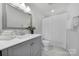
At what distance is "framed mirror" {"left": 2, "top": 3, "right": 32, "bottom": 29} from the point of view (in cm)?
119

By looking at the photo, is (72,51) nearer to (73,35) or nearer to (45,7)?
(73,35)

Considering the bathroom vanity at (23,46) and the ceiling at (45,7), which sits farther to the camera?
the ceiling at (45,7)

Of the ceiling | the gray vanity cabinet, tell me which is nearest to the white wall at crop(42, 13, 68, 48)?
the ceiling

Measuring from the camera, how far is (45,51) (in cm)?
127

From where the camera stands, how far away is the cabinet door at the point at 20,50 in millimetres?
900

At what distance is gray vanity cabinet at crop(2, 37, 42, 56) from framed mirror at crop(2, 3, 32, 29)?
302mm

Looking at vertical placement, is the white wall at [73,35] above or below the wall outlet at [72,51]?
above

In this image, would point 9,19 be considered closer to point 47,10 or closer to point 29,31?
point 29,31

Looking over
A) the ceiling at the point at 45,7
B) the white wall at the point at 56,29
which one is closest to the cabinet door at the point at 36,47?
the white wall at the point at 56,29

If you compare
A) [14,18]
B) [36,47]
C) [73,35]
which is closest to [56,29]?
[73,35]

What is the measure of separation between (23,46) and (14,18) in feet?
1.59

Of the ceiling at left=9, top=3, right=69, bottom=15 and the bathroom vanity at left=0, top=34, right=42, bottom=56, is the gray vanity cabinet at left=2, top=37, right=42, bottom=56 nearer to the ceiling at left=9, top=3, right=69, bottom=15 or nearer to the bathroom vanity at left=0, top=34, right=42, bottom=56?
the bathroom vanity at left=0, top=34, right=42, bottom=56

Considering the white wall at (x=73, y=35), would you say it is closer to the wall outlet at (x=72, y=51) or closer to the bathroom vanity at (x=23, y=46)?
the wall outlet at (x=72, y=51)

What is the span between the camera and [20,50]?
3.40 feet
